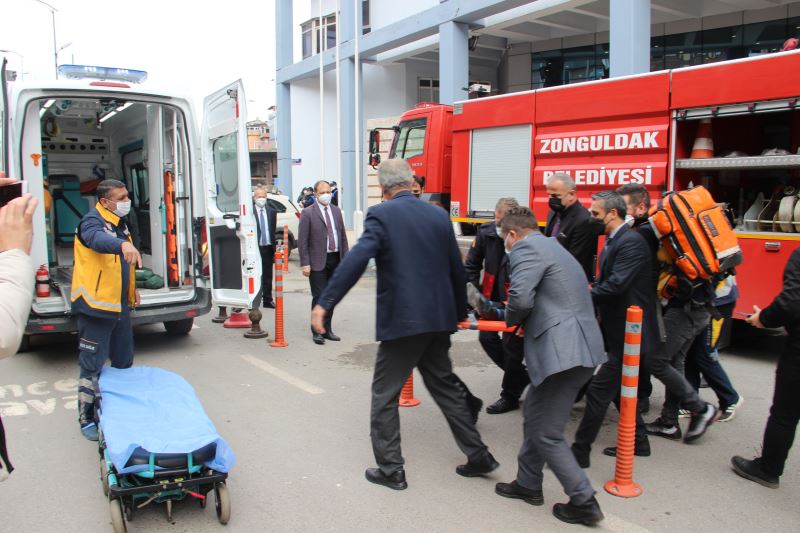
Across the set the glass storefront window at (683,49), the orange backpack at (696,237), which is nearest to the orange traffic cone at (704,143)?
the orange backpack at (696,237)

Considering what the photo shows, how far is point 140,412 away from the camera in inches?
160

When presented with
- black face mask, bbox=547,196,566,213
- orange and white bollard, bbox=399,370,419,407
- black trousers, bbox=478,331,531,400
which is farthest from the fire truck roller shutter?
orange and white bollard, bbox=399,370,419,407

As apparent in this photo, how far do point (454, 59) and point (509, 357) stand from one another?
13.0 metres

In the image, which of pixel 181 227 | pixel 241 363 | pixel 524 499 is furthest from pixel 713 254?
pixel 181 227

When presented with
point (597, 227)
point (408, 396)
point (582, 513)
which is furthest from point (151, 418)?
point (597, 227)

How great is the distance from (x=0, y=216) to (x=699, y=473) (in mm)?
4157

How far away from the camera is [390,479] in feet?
13.5

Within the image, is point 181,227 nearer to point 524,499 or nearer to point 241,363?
point 241,363

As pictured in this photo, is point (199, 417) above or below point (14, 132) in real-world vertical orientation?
below

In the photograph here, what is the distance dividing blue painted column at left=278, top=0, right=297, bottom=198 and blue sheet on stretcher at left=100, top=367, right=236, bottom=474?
884 inches

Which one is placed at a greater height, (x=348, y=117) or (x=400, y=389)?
(x=348, y=117)

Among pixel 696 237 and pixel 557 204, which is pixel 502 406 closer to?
pixel 557 204

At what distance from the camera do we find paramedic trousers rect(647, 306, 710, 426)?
4.63 metres

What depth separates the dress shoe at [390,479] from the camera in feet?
13.5
